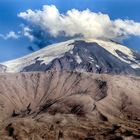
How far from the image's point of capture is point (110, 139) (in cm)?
19675

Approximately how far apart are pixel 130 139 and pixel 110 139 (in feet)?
35.4

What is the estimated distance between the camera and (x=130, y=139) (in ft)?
619
